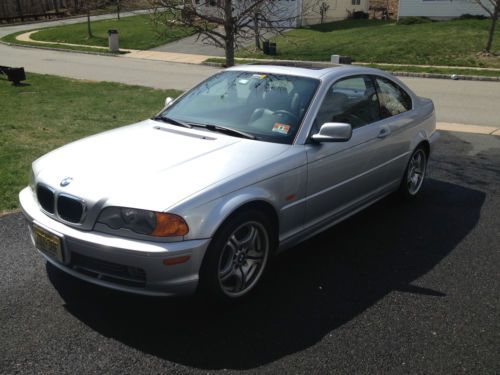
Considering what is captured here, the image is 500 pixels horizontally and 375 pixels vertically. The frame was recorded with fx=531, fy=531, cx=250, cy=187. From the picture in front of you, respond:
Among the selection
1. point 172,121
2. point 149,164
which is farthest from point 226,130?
point 149,164

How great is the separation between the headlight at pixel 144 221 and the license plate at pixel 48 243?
1.20ft

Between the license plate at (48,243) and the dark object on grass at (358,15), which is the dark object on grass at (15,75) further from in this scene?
the dark object on grass at (358,15)

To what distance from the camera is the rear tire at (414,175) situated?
220 inches

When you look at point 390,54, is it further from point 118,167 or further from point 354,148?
point 118,167

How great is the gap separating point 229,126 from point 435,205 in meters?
2.71

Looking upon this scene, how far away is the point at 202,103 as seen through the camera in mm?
4699

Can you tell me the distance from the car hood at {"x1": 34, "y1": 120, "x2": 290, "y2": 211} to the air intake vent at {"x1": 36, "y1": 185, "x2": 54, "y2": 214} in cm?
6

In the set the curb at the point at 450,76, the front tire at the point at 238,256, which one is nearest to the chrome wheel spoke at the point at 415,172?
the front tire at the point at 238,256

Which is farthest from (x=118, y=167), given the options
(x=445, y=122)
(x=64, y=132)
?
(x=445, y=122)

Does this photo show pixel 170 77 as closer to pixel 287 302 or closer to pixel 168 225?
pixel 287 302

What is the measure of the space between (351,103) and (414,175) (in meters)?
1.57

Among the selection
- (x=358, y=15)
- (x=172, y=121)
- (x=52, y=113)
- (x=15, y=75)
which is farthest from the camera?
(x=358, y=15)

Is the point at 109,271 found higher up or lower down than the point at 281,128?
lower down

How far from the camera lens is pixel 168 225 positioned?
3.12 meters
